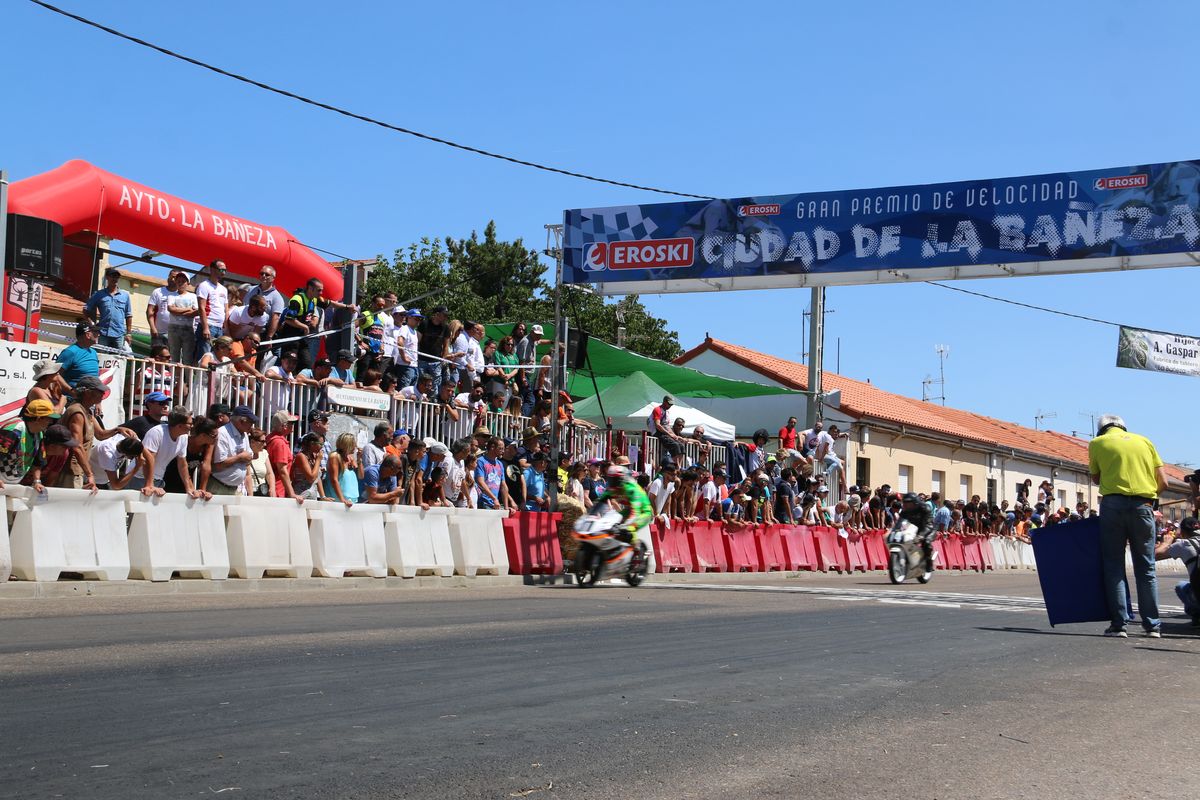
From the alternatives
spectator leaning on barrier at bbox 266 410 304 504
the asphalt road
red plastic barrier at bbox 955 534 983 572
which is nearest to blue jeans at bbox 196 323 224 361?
spectator leaning on barrier at bbox 266 410 304 504

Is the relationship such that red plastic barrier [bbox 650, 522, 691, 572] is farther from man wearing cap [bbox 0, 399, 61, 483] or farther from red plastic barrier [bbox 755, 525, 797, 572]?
man wearing cap [bbox 0, 399, 61, 483]

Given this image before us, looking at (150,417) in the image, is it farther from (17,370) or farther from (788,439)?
(788,439)

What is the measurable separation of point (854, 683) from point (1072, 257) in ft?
53.3

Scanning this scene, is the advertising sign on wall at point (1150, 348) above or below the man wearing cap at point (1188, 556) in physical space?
above

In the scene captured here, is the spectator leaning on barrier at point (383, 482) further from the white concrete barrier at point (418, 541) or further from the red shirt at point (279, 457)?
the red shirt at point (279, 457)

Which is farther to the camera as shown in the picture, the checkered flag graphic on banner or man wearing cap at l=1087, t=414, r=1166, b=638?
the checkered flag graphic on banner

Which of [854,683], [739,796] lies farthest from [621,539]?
[739,796]

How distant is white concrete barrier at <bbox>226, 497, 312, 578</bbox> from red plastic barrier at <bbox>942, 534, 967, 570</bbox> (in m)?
23.7

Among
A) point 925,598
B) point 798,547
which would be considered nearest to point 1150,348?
point 798,547

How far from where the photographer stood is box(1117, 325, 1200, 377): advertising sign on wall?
1469 inches

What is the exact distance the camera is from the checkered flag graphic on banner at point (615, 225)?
25.1 meters

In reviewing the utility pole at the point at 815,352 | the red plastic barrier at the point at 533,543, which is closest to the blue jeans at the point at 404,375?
the red plastic barrier at the point at 533,543

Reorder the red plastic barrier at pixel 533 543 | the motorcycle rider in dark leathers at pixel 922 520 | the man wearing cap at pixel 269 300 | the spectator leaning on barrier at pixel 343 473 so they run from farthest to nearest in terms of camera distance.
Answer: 1. the motorcycle rider in dark leathers at pixel 922 520
2. the red plastic barrier at pixel 533 543
3. the man wearing cap at pixel 269 300
4. the spectator leaning on barrier at pixel 343 473

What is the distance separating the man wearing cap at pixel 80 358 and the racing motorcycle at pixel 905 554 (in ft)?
44.6
